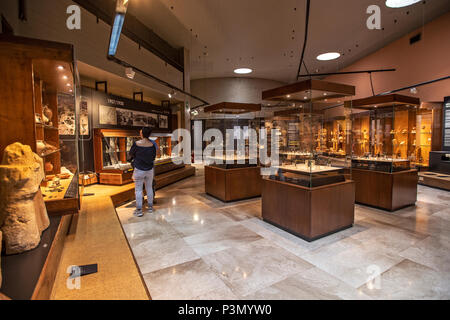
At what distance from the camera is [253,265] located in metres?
2.77

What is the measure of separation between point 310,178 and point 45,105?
4.24 m

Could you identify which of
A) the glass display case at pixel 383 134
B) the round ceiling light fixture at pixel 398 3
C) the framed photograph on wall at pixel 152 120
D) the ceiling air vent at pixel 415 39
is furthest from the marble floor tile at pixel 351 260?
the ceiling air vent at pixel 415 39

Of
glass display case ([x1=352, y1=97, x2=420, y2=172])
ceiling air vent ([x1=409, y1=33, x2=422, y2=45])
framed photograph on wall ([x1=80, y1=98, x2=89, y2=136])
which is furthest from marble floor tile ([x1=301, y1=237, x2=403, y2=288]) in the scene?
ceiling air vent ([x1=409, y1=33, x2=422, y2=45])

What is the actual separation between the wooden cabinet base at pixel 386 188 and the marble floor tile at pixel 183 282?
13.4 ft

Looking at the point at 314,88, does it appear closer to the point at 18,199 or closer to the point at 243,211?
the point at 243,211

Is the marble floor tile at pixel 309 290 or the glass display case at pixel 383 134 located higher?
the glass display case at pixel 383 134

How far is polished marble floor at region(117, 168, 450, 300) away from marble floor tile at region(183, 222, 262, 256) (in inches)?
0.6

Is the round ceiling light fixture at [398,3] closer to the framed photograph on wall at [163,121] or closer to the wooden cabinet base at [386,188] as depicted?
the wooden cabinet base at [386,188]

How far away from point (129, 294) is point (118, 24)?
3.12 m

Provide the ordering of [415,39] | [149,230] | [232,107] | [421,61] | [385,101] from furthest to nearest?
[415,39] → [421,61] → [232,107] → [385,101] → [149,230]

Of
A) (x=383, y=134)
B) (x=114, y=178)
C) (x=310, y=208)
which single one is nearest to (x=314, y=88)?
(x=310, y=208)

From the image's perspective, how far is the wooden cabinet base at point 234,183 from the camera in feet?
18.1

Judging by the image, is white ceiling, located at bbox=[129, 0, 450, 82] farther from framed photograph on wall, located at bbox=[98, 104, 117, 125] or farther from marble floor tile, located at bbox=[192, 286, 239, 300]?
marble floor tile, located at bbox=[192, 286, 239, 300]
